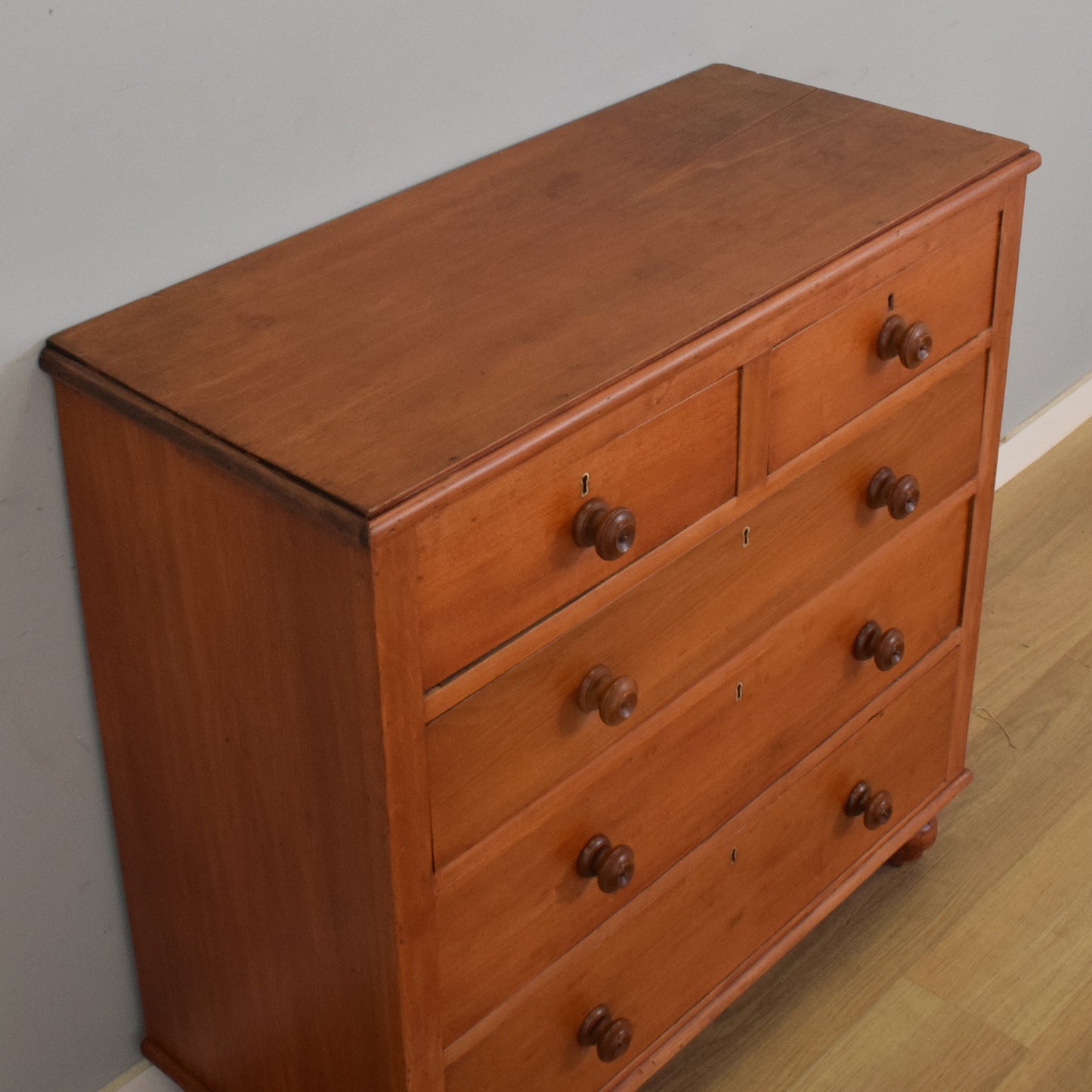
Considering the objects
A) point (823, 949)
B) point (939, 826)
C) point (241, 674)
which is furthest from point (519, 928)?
point (939, 826)

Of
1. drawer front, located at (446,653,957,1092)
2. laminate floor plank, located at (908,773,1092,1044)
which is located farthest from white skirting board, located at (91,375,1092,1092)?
drawer front, located at (446,653,957,1092)

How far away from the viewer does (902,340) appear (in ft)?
5.14

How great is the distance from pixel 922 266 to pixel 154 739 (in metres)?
0.88

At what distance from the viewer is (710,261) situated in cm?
145

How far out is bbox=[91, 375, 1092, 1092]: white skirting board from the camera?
9.60 feet

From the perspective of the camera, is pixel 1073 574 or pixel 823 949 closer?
pixel 823 949

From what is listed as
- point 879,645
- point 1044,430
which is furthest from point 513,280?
point 1044,430

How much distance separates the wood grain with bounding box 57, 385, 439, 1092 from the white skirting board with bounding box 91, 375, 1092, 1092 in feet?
5.76

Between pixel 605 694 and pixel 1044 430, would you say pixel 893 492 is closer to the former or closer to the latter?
pixel 605 694

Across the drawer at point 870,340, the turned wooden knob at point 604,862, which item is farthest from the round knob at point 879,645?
the turned wooden knob at point 604,862

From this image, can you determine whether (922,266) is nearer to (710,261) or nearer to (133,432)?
(710,261)

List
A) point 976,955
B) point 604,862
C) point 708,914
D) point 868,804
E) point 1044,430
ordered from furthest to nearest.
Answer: point 1044,430, point 976,955, point 868,804, point 708,914, point 604,862

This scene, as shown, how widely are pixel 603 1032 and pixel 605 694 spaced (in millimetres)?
429

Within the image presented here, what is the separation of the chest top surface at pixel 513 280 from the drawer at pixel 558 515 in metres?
0.05
